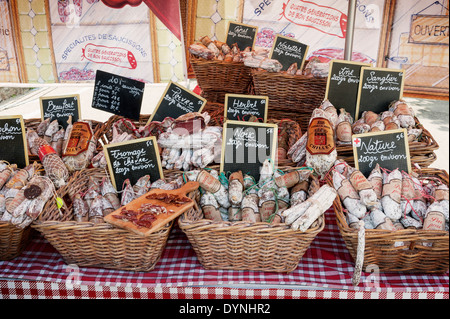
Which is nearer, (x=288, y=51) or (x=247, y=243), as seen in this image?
(x=247, y=243)

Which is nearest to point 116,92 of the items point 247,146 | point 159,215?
point 247,146

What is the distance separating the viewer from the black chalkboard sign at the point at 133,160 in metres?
1.83

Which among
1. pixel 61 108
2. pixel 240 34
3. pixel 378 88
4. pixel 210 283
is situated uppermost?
pixel 240 34

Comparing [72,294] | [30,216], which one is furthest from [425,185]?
[30,216]

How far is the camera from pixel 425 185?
68.9 inches

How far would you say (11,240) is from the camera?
153 cm

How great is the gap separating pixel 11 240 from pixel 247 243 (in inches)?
37.3

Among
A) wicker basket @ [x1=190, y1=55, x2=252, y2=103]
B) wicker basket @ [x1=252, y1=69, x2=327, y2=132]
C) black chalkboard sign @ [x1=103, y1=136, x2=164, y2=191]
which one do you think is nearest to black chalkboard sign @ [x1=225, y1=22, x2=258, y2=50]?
wicker basket @ [x1=190, y1=55, x2=252, y2=103]

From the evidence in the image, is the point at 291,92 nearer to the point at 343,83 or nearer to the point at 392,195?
the point at 343,83

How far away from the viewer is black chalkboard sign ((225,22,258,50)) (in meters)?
3.38

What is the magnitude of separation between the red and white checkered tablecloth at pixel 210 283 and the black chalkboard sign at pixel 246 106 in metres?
1.06

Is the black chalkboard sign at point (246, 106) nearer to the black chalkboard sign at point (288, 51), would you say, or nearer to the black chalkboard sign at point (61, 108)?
the black chalkboard sign at point (288, 51)
